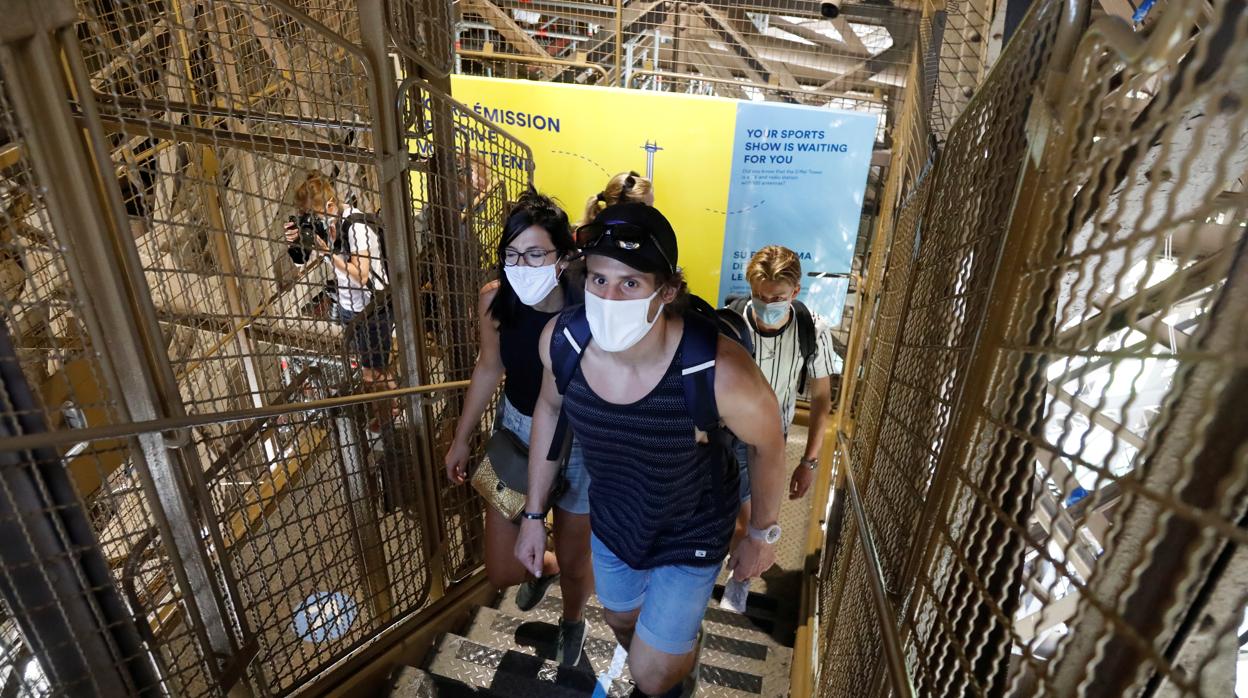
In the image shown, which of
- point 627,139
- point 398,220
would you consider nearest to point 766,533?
point 398,220

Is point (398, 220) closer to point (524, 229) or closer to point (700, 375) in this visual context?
point (524, 229)

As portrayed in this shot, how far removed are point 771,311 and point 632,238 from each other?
129 centimetres

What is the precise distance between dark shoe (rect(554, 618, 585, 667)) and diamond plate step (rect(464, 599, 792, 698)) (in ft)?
0.25

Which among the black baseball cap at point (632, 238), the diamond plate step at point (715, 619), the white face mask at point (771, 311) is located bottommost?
the diamond plate step at point (715, 619)

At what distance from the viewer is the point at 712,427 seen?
1668mm

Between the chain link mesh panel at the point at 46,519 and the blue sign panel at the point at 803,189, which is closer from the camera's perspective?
the chain link mesh panel at the point at 46,519

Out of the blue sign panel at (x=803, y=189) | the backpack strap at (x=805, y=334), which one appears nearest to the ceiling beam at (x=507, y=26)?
the blue sign panel at (x=803, y=189)

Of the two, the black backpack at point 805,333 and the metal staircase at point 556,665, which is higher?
the black backpack at point 805,333

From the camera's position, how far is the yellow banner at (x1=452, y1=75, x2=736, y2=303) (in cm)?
430

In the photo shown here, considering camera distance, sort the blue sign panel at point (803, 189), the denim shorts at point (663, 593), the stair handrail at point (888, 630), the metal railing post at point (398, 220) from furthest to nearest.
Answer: the blue sign panel at point (803, 189), the metal railing post at point (398, 220), the denim shorts at point (663, 593), the stair handrail at point (888, 630)

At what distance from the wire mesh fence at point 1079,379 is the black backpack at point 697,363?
1.56 ft

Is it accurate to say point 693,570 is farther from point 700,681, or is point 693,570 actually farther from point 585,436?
point 700,681

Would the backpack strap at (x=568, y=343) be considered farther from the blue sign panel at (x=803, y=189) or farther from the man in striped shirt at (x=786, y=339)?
the blue sign panel at (x=803, y=189)

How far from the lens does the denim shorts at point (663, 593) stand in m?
1.91
